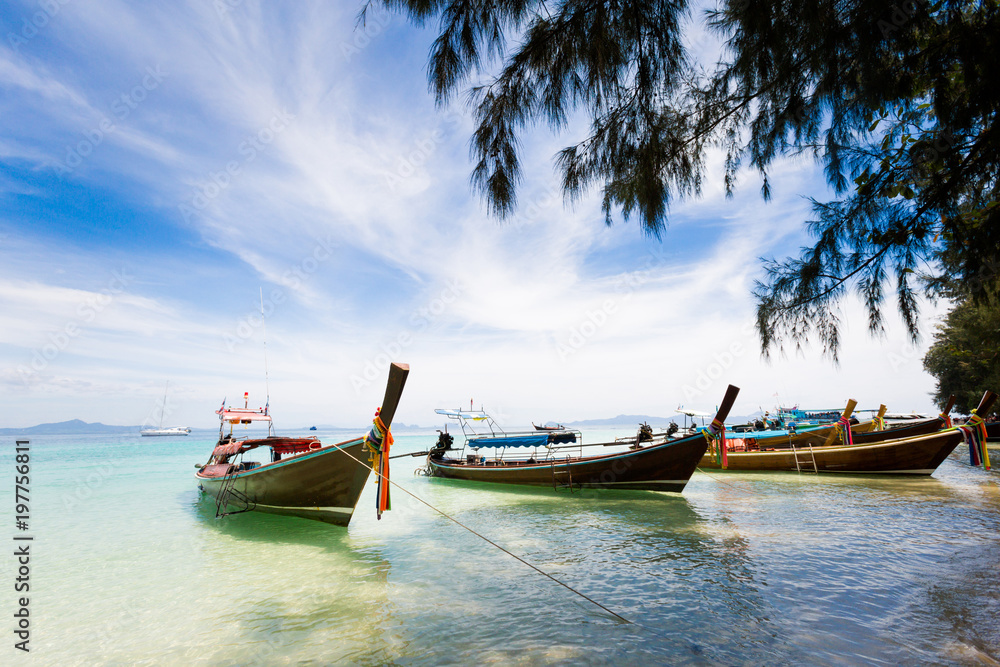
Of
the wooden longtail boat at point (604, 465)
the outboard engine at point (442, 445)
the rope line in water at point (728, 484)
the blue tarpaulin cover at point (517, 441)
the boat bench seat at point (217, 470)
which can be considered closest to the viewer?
the boat bench seat at point (217, 470)

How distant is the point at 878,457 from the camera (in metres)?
15.2

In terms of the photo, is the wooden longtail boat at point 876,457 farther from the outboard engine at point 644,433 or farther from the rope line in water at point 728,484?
the outboard engine at point 644,433

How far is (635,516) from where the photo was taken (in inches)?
398

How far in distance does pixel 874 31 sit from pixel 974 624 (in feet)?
18.0

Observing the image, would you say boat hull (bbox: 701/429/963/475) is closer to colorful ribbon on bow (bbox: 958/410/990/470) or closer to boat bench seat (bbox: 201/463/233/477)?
colorful ribbon on bow (bbox: 958/410/990/470)

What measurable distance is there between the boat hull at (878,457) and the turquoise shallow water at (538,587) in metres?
3.67

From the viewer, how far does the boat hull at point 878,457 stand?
1443 cm

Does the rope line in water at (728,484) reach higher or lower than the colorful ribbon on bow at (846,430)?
lower

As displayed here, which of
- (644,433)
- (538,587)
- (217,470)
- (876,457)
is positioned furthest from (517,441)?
(876,457)

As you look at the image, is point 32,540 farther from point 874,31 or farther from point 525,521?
point 874,31

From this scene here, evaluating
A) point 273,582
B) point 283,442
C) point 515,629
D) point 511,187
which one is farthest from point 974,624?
point 283,442

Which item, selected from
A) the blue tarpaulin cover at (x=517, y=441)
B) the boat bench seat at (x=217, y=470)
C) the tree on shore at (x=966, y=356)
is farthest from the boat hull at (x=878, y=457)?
the boat bench seat at (x=217, y=470)

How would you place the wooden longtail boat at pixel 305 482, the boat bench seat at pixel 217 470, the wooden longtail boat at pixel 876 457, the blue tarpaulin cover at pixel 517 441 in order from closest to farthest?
the wooden longtail boat at pixel 305 482 < the boat bench seat at pixel 217 470 < the wooden longtail boat at pixel 876 457 < the blue tarpaulin cover at pixel 517 441

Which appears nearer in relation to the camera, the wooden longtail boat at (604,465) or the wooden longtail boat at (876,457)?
the wooden longtail boat at (604,465)
